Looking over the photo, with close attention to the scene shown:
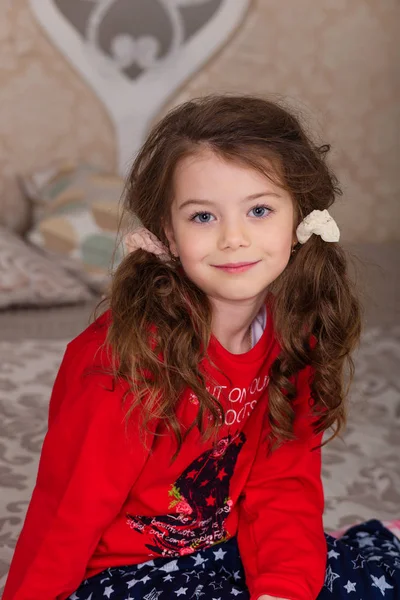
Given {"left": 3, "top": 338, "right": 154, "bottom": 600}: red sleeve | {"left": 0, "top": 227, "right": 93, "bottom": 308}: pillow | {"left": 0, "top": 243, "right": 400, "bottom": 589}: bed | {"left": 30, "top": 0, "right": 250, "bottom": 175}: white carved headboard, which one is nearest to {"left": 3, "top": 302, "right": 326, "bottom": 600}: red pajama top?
{"left": 3, "top": 338, "right": 154, "bottom": 600}: red sleeve

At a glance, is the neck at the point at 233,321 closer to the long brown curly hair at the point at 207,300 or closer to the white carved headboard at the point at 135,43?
the long brown curly hair at the point at 207,300

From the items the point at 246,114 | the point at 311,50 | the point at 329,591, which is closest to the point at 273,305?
the point at 246,114

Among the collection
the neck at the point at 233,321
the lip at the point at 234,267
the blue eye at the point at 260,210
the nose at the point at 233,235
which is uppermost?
the blue eye at the point at 260,210

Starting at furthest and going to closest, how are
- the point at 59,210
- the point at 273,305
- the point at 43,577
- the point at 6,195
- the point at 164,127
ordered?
1. the point at 6,195
2. the point at 59,210
3. the point at 273,305
4. the point at 164,127
5. the point at 43,577

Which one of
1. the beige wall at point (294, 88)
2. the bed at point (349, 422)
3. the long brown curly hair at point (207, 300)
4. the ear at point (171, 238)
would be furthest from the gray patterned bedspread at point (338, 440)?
the beige wall at point (294, 88)

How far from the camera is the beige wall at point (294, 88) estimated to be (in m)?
3.14

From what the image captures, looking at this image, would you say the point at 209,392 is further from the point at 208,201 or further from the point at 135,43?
the point at 135,43

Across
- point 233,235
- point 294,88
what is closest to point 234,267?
point 233,235

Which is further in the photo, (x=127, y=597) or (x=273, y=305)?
(x=273, y=305)

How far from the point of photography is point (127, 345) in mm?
1157

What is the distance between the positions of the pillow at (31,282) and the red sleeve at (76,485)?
153cm

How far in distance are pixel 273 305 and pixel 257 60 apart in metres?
2.17

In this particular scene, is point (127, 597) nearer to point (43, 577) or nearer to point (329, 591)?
point (43, 577)

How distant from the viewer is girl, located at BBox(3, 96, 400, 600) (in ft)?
3.77
